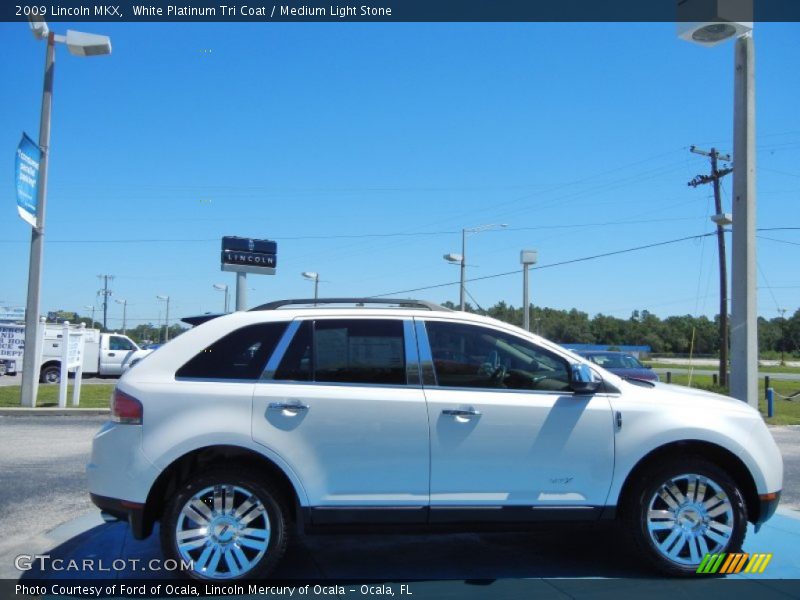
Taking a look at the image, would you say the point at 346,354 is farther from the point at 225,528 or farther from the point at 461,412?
the point at 225,528

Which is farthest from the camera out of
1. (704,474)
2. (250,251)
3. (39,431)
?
(250,251)

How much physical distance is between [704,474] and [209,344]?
3431mm

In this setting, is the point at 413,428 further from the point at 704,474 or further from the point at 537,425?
the point at 704,474

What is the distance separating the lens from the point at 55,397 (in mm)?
17672

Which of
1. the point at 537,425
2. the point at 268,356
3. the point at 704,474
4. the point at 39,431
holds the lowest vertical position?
the point at 39,431

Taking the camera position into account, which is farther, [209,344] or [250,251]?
[250,251]

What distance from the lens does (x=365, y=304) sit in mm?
5160

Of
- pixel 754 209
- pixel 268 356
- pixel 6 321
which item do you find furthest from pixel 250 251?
pixel 6 321

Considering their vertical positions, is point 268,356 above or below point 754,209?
below

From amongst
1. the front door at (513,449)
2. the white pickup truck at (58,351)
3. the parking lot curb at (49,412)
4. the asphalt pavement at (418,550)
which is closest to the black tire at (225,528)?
the asphalt pavement at (418,550)

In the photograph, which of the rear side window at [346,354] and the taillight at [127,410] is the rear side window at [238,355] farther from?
the taillight at [127,410]

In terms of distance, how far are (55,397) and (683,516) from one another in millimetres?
16688

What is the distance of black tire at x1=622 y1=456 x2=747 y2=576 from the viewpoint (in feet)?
15.4

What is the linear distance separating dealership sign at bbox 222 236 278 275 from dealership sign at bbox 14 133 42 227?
440 centimetres
